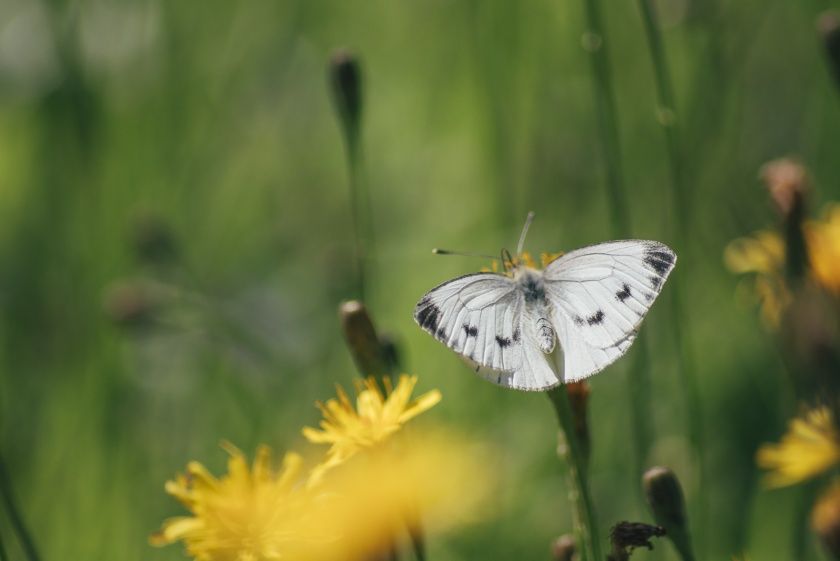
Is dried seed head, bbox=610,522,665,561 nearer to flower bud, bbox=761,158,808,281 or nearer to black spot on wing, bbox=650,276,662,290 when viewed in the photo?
black spot on wing, bbox=650,276,662,290

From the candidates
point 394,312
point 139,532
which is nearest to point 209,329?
point 139,532

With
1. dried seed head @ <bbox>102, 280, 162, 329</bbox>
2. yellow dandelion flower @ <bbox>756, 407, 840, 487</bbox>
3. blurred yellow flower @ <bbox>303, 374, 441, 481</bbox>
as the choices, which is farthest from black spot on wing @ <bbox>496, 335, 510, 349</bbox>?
dried seed head @ <bbox>102, 280, 162, 329</bbox>

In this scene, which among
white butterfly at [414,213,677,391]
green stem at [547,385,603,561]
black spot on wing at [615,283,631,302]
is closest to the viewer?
green stem at [547,385,603,561]

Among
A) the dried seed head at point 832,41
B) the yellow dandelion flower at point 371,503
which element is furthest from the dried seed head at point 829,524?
the dried seed head at point 832,41

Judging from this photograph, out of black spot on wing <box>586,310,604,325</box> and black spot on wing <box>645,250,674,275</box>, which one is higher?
black spot on wing <box>645,250,674,275</box>

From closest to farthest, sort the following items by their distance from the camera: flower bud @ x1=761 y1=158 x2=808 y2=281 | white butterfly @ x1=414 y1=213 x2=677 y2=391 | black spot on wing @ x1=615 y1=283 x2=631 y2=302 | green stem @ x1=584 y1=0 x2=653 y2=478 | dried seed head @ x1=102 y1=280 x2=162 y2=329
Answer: white butterfly @ x1=414 y1=213 x2=677 y2=391, black spot on wing @ x1=615 y1=283 x2=631 y2=302, flower bud @ x1=761 y1=158 x2=808 y2=281, green stem @ x1=584 y1=0 x2=653 y2=478, dried seed head @ x1=102 y1=280 x2=162 y2=329

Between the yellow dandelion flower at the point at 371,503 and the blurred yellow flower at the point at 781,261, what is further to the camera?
the blurred yellow flower at the point at 781,261

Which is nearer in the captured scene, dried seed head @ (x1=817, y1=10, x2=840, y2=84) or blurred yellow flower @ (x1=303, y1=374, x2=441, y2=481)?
blurred yellow flower @ (x1=303, y1=374, x2=441, y2=481)

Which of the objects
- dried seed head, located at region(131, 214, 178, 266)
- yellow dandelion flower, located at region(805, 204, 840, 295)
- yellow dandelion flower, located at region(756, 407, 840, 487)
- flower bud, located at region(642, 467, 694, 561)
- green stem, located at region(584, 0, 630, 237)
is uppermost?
dried seed head, located at region(131, 214, 178, 266)

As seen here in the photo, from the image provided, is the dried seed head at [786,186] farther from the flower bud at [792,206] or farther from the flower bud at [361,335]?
the flower bud at [361,335]
